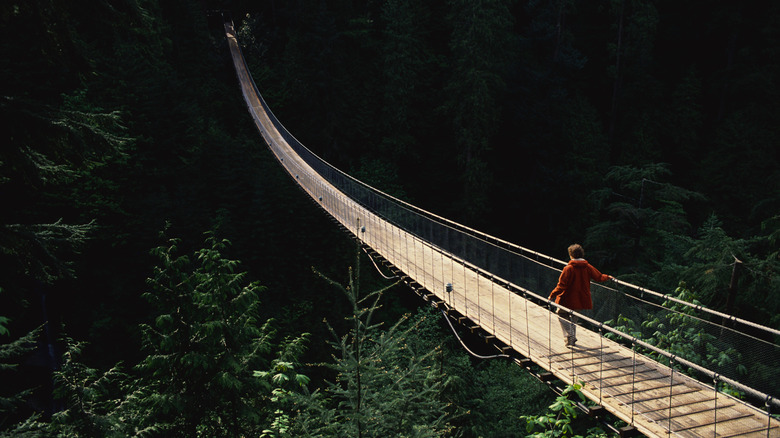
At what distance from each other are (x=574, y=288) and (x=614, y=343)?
2.59 feet

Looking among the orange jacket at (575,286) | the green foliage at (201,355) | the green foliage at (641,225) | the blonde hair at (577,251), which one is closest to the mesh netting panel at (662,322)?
the orange jacket at (575,286)

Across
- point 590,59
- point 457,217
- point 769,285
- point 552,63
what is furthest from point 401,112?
point 769,285

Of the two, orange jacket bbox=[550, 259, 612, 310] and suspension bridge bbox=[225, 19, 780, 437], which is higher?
orange jacket bbox=[550, 259, 612, 310]

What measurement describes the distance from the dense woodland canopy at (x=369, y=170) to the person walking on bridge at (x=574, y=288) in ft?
5.30

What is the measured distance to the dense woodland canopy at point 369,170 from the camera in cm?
671

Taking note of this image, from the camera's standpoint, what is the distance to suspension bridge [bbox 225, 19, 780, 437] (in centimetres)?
360

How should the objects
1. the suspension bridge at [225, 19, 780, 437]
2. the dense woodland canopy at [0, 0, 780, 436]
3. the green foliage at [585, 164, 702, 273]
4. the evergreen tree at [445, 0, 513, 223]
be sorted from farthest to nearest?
the evergreen tree at [445, 0, 513, 223] < the green foliage at [585, 164, 702, 273] < the dense woodland canopy at [0, 0, 780, 436] < the suspension bridge at [225, 19, 780, 437]

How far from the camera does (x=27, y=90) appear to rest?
45.6 feet

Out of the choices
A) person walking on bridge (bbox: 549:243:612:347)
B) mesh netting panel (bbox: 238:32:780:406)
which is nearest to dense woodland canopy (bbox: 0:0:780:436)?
person walking on bridge (bbox: 549:243:612:347)

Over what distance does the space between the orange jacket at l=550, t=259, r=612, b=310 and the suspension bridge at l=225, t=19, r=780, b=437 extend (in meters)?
0.21

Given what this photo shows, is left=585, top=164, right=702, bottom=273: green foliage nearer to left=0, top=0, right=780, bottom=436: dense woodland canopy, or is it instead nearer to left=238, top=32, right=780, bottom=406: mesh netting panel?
left=0, top=0, right=780, bottom=436: dense woodland canopy

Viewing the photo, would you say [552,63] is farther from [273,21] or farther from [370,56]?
[273,21]

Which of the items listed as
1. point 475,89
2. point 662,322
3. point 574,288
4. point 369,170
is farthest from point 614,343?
point 369,170

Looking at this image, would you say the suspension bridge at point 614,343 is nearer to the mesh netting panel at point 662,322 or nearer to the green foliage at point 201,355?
the mesh netting panel at point 662,322
